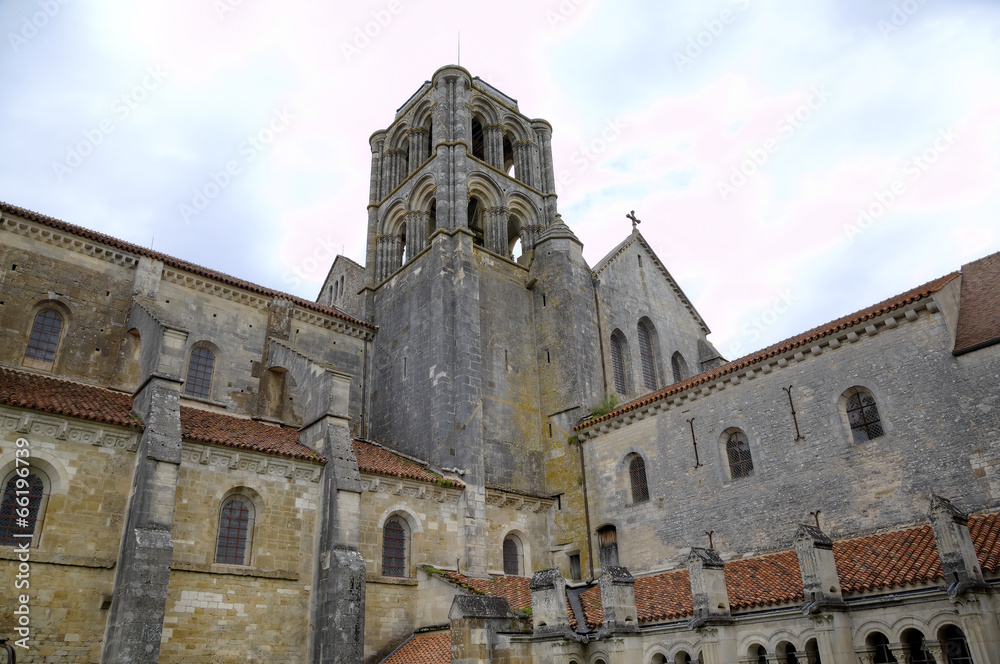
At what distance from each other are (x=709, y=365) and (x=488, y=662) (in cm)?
1878

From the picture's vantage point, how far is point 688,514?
20219 millimetres

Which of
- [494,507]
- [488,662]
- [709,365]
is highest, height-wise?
[709,365]

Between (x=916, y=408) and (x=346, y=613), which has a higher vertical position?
(x=916, y=408)

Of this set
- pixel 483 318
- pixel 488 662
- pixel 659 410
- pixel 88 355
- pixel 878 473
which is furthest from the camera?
pixel 483 318

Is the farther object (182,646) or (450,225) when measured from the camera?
(450,225)

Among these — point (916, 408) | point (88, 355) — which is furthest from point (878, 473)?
point (88, 355)

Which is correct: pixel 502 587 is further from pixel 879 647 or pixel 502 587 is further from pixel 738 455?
pixel 879 647

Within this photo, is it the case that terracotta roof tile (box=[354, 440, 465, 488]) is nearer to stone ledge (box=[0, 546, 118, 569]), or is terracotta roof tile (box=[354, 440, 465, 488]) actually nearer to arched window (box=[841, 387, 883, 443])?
stone ledge (box=[0, 546, 118, 569])

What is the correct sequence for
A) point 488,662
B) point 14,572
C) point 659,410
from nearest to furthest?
point 14,572
point 488,662
point 659,410

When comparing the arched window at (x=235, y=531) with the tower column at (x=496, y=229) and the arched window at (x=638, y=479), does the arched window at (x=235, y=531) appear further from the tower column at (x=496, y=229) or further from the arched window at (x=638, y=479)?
the tower column at (x=496, y=229)

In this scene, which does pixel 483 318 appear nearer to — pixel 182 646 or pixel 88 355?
pixel 88 355

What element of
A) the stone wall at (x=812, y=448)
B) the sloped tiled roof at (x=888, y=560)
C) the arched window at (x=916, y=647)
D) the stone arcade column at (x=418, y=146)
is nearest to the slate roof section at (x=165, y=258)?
the stone arcade column at (x=418, y=146)

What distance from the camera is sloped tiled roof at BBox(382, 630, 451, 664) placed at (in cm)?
1706

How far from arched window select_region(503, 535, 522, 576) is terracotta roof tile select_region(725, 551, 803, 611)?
7883 mm
